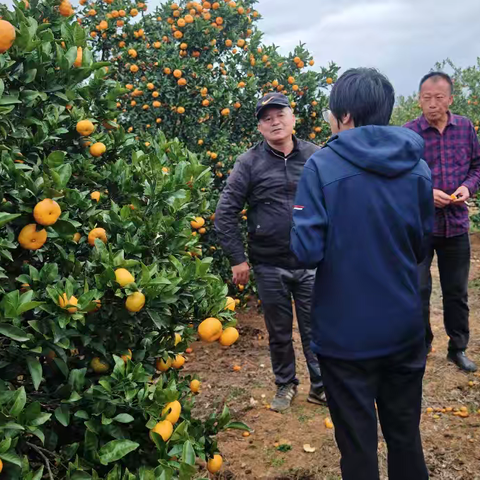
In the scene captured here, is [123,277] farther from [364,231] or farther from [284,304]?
[284,304]

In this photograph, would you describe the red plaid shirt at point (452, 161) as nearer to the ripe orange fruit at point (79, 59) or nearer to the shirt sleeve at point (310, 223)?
the shirt sleeve at point (310, 223)

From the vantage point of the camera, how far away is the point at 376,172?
79.0 inches

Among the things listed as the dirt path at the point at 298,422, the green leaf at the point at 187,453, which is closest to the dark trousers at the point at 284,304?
the dirt path at the point at 298,422

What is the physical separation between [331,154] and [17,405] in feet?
4.64

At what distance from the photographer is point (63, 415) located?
1.96 m

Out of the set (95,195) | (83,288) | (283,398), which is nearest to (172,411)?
(83,288)

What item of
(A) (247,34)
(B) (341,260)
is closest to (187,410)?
(B) (341,260)

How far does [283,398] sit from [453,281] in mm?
1679

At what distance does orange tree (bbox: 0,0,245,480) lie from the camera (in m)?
1.87

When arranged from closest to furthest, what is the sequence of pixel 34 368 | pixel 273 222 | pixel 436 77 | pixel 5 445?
1. pixel 5 445
2. pixel 34 368
3. pixel 273 222
4. pixel 436 77

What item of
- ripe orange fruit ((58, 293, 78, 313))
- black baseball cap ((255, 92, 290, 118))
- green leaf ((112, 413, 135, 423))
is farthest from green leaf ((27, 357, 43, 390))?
black baseball cap ((255, 92, 290, 118))

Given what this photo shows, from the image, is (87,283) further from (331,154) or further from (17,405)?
(331,154)

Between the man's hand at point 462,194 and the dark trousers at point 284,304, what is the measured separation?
4.04 feet

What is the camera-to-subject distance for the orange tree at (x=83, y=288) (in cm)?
187
